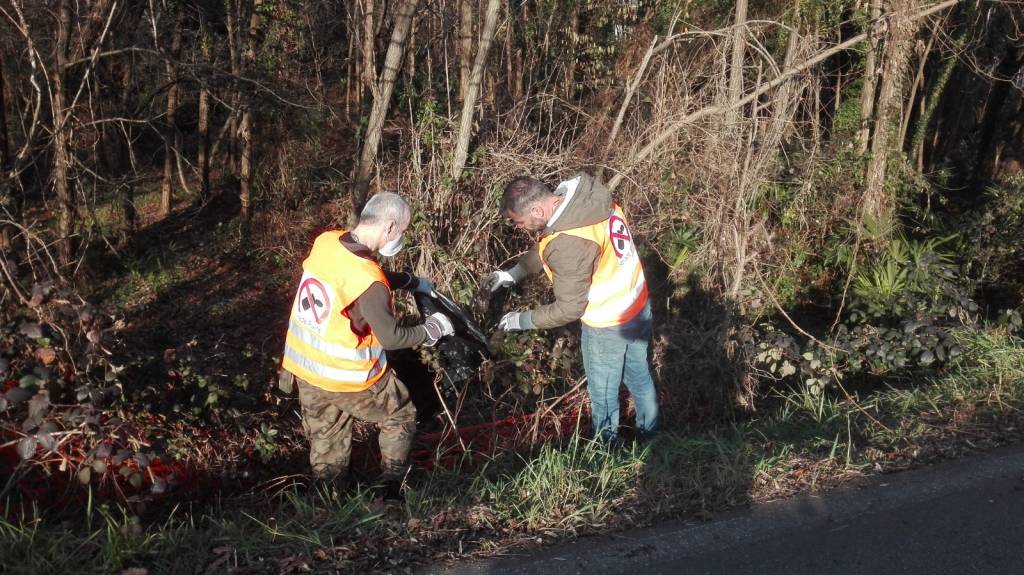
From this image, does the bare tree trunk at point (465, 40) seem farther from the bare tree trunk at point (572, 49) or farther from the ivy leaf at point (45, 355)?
the ivy leaf at point (45, 355)

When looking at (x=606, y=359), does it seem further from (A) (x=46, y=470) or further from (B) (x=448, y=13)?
(B) (x=448, y=13)

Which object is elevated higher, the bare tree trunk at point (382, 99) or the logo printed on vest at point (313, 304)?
the bare tree trunk at point (382, 99)

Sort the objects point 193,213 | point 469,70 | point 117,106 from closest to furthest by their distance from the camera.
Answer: point 469,70 < point 117,106 < point 193,213

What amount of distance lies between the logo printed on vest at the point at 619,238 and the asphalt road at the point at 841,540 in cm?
140

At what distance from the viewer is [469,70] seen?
20.1ft

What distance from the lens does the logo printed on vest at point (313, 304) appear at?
11.3 ft

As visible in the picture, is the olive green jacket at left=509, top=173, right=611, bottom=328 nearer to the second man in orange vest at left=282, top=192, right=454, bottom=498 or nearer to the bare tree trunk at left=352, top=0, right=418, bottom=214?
the second man in orange vest at left=282, top=192, right=454, bottom=498

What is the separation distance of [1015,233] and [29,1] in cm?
854

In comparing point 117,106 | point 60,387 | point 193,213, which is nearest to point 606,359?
point 60,387

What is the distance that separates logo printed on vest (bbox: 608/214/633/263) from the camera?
157 inches

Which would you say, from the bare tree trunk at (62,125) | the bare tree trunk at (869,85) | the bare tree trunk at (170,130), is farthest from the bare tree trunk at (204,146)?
the bare tree trunk at (869,85)

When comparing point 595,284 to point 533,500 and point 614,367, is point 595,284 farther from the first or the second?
point 533,500

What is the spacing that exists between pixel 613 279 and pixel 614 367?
516mm

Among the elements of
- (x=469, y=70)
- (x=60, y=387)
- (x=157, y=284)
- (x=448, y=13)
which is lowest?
(x=157, y=284)
